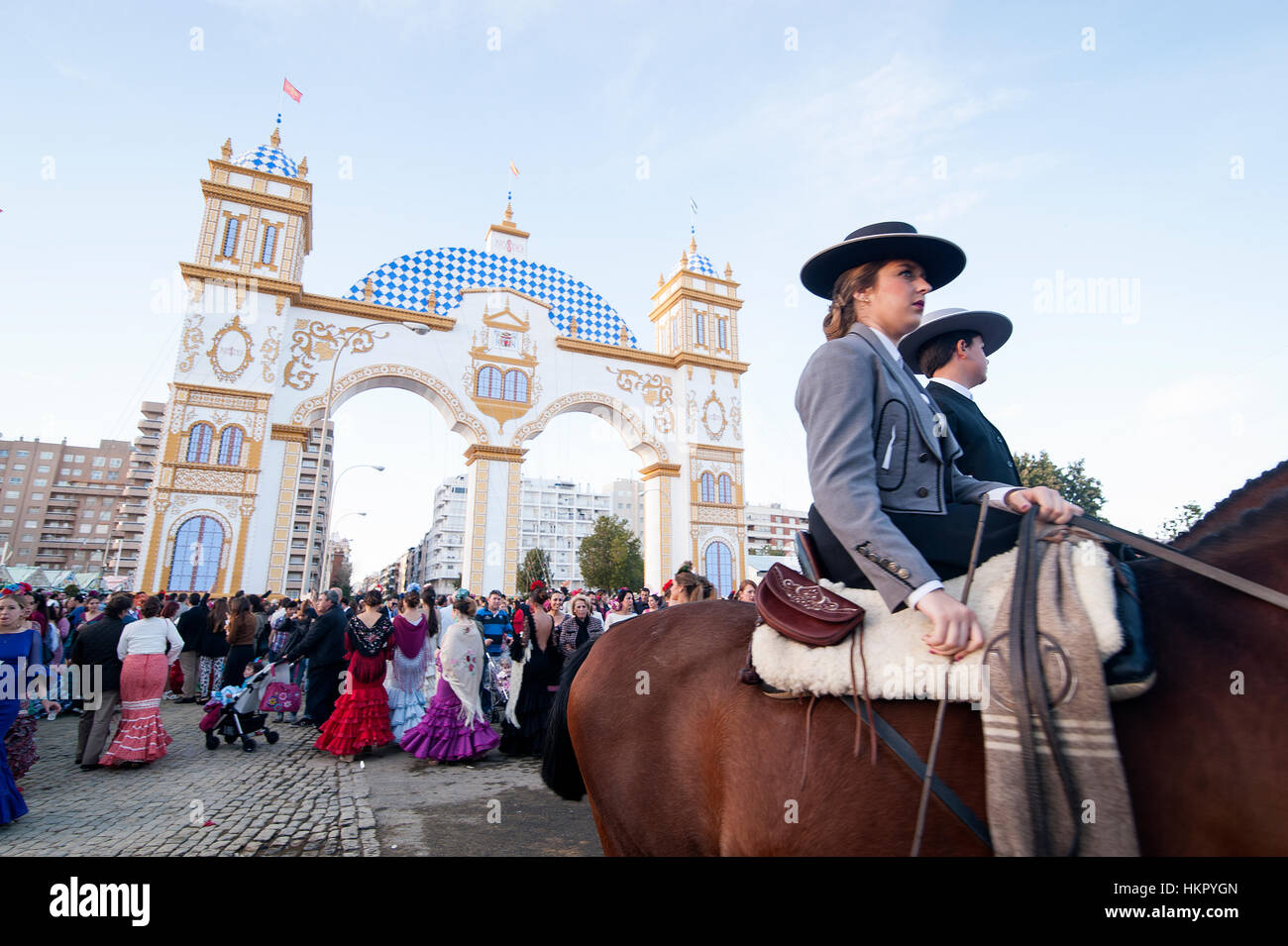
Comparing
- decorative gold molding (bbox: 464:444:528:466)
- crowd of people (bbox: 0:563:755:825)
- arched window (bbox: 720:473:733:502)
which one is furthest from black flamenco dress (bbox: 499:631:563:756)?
arched window (bbox: 720:473:733:502)

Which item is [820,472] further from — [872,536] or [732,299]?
[732,299]

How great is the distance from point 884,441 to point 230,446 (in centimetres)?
2092

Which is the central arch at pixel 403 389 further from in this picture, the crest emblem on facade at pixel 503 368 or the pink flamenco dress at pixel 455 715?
the pink flamenco dress at pixel 455 715

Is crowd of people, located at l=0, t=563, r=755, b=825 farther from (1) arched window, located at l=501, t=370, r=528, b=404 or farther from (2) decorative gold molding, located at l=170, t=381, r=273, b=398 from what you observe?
(1) arched window, located at l=501, t=370, r=528, b=404

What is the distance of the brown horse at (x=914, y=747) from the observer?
1.32 meters

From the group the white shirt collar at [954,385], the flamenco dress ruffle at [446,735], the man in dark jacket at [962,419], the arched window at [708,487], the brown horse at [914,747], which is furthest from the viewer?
the arched window at [708,487]

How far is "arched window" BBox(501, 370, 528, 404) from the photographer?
22000 millimetres

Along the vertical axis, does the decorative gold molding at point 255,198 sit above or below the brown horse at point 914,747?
above

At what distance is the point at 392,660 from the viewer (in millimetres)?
8281

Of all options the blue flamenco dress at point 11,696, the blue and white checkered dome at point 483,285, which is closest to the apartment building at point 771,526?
the blue and white checkered dome at point 483,285

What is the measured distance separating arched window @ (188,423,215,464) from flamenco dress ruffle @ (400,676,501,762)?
1460 centimetres

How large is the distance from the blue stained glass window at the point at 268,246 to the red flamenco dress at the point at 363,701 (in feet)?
55.4

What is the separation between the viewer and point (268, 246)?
65.2 feet
